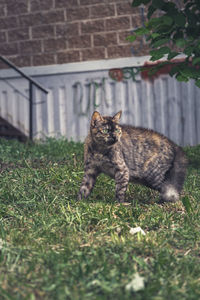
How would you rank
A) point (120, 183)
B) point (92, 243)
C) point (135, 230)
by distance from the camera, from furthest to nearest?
point (120, 183) → point (135, 230) → point (92, 243)

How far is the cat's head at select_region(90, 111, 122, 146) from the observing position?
421 centimetres

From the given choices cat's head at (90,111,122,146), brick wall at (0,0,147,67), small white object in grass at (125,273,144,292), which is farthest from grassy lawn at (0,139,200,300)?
brick wall at (0,0,147,67)

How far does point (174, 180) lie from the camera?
15.0 feet

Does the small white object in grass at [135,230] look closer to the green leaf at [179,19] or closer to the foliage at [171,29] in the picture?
the foliage at [171,29]

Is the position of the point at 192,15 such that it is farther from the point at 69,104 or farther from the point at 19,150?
the point at 69,104

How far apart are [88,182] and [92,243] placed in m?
1.45

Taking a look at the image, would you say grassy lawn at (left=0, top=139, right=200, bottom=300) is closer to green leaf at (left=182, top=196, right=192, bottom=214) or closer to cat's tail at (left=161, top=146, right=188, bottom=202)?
green leaf at (left=182, top=196, right=192, bottom=214)

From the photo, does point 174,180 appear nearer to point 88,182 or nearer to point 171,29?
point 88,182

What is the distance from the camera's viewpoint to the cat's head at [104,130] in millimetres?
4207

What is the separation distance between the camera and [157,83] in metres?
8.76

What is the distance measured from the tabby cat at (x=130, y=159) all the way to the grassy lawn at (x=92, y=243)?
0.21m

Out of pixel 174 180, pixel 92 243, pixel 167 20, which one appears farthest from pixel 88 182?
pixel 167 20

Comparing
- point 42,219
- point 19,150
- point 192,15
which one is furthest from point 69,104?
point 42,219

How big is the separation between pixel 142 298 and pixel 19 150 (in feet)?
16.0
